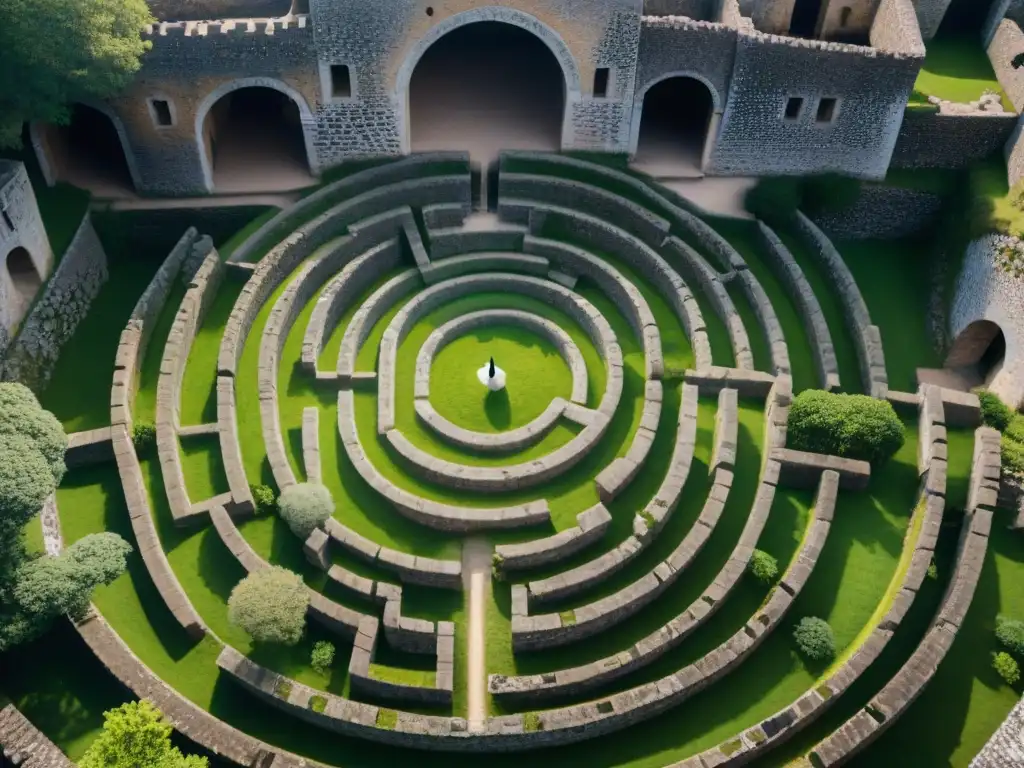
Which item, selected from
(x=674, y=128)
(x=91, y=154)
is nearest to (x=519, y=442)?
(x=674, y=128)

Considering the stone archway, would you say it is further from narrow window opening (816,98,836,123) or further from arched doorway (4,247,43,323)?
arched doorway (4,247,43,323)

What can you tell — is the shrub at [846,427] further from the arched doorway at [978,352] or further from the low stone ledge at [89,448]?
the low stone ledge at [89,448]

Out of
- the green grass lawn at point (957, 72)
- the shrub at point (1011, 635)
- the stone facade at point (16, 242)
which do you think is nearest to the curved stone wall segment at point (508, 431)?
the stone facade at point (16, 242)

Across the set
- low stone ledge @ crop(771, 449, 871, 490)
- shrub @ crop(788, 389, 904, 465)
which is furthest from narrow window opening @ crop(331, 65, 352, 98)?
low stone ledge @ crop(771, 449, 871, 490)

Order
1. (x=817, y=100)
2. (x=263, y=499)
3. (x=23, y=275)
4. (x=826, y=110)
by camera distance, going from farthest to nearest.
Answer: (x=826, y=110) → (x=817, y=100) → (x=23, y=275) → (x=263, y=499)

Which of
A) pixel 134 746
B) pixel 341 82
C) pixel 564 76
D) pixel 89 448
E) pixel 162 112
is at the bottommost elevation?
pixel 134 746

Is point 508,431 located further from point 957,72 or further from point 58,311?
point 957,72

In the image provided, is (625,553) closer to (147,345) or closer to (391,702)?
(391,702)

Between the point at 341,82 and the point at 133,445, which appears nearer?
the point at 133,445
